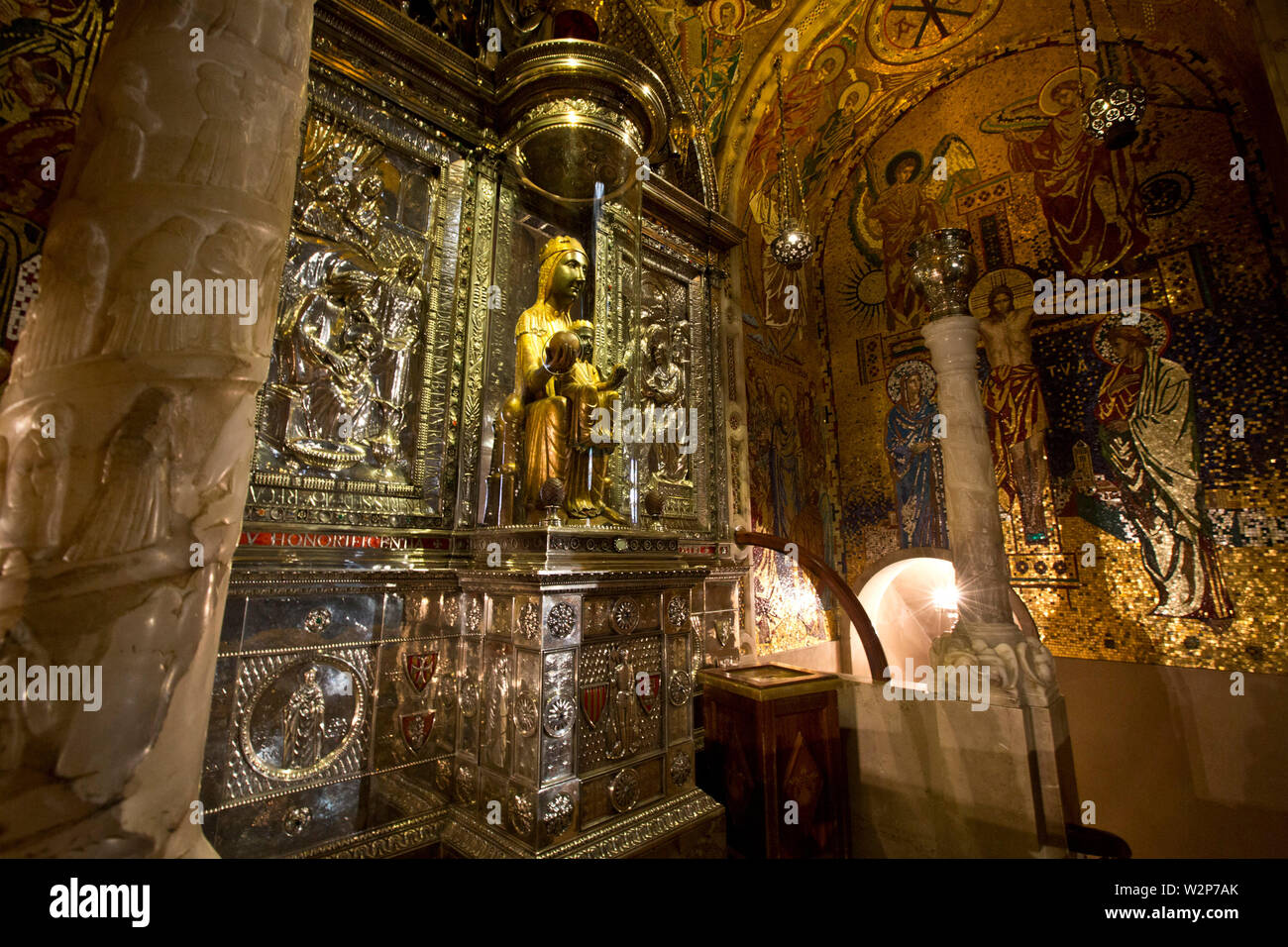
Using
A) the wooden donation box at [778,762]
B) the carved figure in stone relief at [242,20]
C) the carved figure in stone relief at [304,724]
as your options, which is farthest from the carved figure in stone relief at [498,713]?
the carved figure in stone relief at [242,20]

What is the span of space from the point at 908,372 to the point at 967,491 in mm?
2913

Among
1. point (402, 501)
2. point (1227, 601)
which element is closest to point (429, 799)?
point (402, 501)

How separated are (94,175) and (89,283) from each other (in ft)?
0.90

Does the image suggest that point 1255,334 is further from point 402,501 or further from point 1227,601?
point 402,501

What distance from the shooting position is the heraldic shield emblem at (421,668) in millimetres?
2895

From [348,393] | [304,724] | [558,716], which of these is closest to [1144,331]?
[558,716]

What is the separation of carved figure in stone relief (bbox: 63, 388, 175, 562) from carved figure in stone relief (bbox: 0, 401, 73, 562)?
6 cm

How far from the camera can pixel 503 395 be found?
11.8 ft

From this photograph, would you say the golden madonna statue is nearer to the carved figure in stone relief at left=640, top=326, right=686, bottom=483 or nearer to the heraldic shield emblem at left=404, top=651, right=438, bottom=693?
the heraldic shield emblem at left=404, top=651, right=438, bottom=693

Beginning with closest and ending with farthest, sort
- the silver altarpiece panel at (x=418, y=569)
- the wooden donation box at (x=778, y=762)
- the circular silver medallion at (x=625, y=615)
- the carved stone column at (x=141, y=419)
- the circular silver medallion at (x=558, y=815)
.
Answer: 1. the carved stone column at (x=141, y=419)
2. the circular silver medallion at (x=558, y=815)
3. the silver altarpiece panel at (x=418, y=569)
4. the circular silver medallion at (x=625, y=615)
5. the wooden donation box at (x=778, y=762)

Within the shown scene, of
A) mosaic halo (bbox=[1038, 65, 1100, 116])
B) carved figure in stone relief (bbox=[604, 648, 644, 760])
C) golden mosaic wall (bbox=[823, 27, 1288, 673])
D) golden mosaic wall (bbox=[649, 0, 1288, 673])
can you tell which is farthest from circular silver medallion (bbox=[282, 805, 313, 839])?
mosaic halo (bbox=[1038, 65, 1100, 116])

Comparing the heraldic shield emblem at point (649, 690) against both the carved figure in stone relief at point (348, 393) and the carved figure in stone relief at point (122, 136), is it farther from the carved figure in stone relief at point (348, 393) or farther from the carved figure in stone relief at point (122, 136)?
the carved figure in stone relief at point (122, 136)

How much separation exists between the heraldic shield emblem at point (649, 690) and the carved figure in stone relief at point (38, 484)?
232cm

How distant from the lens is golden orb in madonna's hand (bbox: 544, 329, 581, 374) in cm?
311
